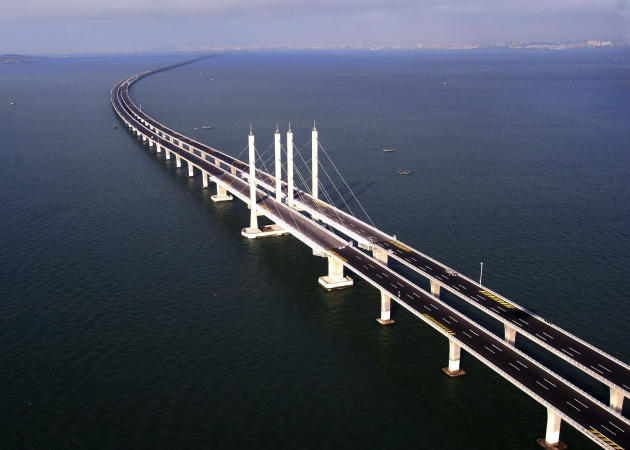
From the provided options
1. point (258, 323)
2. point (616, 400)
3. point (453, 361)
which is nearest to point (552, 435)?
point (616, 400)

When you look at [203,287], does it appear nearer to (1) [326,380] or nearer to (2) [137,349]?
(2) [137,349]

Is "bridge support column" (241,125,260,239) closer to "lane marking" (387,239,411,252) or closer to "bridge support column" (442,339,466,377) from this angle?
"lane marking" (387,239,411,252)

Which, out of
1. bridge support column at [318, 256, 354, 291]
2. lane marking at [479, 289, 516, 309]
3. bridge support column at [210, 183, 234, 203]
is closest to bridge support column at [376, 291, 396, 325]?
bridge support column at [318, 256, 354, 291]

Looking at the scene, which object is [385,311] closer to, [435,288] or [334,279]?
[435,288]

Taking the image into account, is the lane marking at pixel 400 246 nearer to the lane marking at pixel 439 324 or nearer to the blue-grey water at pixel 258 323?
the blue-grey water at pixel 258 323

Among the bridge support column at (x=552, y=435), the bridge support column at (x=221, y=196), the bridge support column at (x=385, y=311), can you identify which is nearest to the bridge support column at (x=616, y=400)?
the bridge support column at (x=552, y=435)

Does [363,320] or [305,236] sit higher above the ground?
[305,236]

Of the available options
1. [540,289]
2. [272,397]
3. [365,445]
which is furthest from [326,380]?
[540,289]
